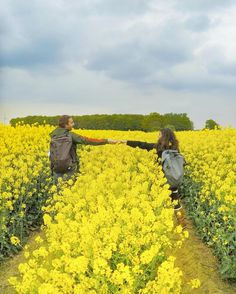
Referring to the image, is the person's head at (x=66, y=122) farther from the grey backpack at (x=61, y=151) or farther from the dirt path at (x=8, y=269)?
the dirt path at (x=8, y=269)

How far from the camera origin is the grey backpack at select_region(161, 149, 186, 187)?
10117 millimetres

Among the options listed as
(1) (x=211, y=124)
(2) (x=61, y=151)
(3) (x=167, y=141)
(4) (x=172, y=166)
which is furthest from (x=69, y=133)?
(1) (x=211, y=124)

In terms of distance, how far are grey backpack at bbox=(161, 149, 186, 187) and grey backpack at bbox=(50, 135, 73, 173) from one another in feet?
6.55

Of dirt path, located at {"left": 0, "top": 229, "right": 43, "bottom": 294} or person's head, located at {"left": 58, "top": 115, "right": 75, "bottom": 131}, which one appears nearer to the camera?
dirt path, located at {"left": 0, "top": 229, "right": 43, "bottom": 294}

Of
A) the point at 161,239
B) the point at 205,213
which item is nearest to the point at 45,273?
the point at 161,239

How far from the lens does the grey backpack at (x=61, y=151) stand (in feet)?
35.8

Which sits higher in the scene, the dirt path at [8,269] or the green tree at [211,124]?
the green tree at [211,124]

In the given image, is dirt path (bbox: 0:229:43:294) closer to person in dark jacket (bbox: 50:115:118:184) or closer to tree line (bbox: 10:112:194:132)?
person in dark jacket (bbox: 50:115:118:184)

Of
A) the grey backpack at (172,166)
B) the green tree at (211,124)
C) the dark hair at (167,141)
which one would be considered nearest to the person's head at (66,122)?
the dark hair at (167,141)

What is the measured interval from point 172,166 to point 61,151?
2.31m

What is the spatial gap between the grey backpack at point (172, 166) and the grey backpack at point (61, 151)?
2.00 m

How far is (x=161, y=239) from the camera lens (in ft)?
22.3

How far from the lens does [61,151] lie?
10906 millimetres

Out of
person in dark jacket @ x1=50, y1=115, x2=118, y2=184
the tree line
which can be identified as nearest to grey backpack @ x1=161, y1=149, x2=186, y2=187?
person in dark jacket @ x1=50, y1=115, x2=118, y2=184
